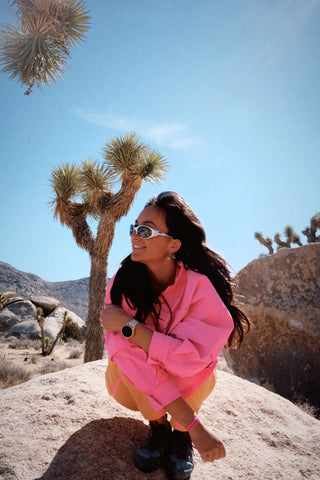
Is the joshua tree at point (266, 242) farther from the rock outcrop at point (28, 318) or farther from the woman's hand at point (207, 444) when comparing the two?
the woman's hand at point (207, 444)

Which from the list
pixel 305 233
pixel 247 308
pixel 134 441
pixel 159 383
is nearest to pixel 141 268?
pixel 159 383

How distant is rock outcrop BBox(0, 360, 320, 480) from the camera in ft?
5.81

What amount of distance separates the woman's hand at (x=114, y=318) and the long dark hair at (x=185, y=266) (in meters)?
0.14

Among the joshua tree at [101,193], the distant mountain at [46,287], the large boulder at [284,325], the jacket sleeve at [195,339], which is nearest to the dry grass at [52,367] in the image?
the joshua tree at [101,193]

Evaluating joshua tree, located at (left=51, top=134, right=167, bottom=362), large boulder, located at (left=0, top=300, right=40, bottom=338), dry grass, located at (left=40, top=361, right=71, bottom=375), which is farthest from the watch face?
large boulder, located at (left=0, top=300, right=40, bottom=338)

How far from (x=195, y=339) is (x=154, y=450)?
0.72 metres

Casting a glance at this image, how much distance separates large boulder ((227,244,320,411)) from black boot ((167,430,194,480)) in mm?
4078

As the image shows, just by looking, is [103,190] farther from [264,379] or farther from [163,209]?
[163,209]

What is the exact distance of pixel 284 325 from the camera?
20.3ft

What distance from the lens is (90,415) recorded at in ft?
7.62

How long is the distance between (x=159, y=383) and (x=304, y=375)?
5152 mm

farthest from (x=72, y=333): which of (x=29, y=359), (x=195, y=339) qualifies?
(x=195, y=339)

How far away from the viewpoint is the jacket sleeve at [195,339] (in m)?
1.67

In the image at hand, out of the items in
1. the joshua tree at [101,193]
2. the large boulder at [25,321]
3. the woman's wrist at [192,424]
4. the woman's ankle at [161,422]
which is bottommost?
the large boulder at [25,321]
